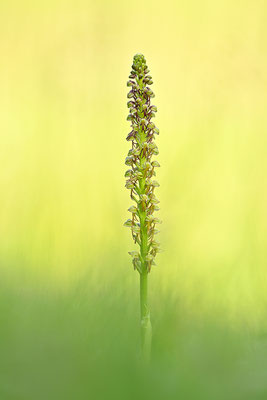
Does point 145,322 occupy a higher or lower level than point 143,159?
lower

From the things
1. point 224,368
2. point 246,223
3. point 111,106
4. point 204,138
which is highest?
point 111,106

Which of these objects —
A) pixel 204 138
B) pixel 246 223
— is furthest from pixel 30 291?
pixel 204 138

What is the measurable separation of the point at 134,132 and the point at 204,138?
2.70ft

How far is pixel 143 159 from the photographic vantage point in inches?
22.7

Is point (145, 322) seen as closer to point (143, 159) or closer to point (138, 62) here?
point (143, 159)

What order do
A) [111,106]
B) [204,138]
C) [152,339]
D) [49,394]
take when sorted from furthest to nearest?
[111,106], [204,138], [152,339], [49,394]

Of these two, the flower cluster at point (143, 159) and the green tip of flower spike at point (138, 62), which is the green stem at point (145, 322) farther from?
the green tip of flower spike at point (138, 62)

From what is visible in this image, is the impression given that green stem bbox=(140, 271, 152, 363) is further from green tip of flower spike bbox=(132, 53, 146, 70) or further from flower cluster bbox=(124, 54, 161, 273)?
green tip of flower spike bbox=(132, 53, 146, 70)

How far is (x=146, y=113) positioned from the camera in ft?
1.85

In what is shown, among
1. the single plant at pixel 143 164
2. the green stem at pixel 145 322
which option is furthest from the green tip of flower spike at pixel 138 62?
the green stem at pixel 145 322

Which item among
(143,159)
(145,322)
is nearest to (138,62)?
(143,159)

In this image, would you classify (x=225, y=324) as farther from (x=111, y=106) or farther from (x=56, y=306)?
(x=111, y=106)

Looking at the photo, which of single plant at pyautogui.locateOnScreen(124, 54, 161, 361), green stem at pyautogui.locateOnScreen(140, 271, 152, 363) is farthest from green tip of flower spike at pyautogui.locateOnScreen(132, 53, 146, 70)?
green stem at pyautogui.locateOnScreen(140, 271, 152, 363)

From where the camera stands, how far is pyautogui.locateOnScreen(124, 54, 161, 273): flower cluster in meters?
0.56
